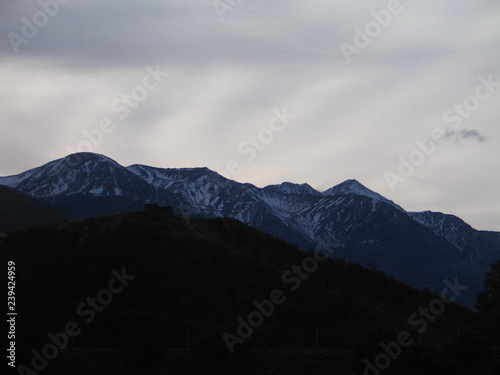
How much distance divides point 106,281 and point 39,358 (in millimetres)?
25657

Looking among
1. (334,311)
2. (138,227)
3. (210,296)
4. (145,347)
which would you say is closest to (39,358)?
(145,347)

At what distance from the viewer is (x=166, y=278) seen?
7231 cm

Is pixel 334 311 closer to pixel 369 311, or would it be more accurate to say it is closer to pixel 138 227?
pixel 369 311

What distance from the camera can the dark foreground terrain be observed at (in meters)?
44.2

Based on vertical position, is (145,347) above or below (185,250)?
below
